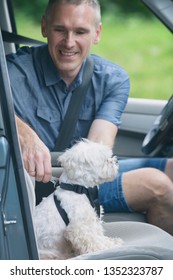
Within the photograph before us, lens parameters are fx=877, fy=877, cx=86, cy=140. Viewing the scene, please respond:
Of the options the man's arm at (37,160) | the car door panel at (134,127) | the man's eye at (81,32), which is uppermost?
the man's eye at (81,32)

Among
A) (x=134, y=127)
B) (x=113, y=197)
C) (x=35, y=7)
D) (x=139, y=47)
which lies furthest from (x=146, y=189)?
(x=139, y=47)

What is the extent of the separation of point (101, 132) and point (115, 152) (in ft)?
4.09

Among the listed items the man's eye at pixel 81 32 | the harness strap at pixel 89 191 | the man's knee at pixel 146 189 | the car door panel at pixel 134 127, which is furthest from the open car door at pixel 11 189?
the car door panel at pixel 134 127

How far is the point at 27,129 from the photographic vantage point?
3361 millimetres

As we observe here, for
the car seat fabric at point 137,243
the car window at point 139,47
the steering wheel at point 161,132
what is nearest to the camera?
the car seat fabric at point 137,243

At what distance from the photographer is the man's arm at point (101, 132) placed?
13.6ft

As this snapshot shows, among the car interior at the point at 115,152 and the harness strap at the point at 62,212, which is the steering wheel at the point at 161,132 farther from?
the harness strap at the point at 62,212

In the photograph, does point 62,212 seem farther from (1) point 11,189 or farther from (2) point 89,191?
(1) point 11,189

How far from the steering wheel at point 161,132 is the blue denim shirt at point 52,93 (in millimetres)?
293

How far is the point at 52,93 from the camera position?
4125mm

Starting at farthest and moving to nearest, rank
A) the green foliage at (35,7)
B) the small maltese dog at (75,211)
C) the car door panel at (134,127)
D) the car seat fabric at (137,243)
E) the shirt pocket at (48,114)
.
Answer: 1. the green foliage at (35,7)
2. the car door panel at (134,127)
3. the shirt pocket at (48,114)
4. the small maltese dog at (75,211)
5. the car seat fabric at (137,243)

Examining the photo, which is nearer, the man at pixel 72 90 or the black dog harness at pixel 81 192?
the black dog harness at pixel 81 192
